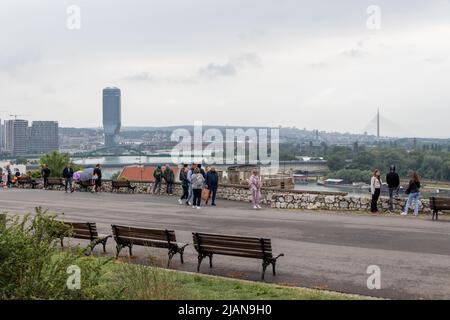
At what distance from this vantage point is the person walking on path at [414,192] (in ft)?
63.3

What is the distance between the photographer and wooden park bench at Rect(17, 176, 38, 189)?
36.6m

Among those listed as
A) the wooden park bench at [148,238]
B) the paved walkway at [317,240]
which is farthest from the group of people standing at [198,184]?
the wooden park bench at [148,238]

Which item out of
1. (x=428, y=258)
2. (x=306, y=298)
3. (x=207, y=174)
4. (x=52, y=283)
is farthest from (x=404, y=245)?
(x=207, y=174)

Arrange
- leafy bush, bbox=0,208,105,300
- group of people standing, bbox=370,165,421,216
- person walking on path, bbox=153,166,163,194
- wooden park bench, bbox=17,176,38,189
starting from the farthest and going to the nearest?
wooden park bench, bbox=17,176,38,189 → person walking on path, bbox=153,166,163,194 → group of people standing, bbox=370,165,421,216 → leafy bush, bbox=0,208,105,300

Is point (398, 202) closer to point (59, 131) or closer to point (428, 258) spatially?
point (428, 258)

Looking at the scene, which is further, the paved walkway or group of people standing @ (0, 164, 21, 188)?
group of people standing @ (0, 164, 21, 188)

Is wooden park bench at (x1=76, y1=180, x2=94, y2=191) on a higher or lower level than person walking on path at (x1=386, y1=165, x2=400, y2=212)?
lower

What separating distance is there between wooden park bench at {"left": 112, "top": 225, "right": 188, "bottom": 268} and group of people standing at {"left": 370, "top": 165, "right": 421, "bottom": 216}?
10.1m

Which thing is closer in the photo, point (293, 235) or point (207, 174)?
point (293, 235)

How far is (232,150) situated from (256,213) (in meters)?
23.0

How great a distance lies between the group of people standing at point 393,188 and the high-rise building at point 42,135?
62.0 m

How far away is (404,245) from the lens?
13.7m

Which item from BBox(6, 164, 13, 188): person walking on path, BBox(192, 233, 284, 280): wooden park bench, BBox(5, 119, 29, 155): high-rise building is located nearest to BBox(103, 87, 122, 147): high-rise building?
BBox(6, 164, 13, 188): person walking on path

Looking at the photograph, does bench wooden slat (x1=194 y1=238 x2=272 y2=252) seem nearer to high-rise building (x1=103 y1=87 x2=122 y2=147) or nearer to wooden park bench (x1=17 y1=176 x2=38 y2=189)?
wooden park bench (x1=17 y1=176 x2=38 y2=189)
